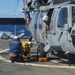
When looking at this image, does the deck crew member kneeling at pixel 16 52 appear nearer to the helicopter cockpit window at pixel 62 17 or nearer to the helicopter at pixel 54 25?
the helicopter at pixel 54 25

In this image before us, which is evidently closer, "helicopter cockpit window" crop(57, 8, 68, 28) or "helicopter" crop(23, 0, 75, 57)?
"helicopter" crop(23, 0, 75, 57)

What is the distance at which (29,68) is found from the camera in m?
13.5

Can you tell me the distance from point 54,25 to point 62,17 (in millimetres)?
747

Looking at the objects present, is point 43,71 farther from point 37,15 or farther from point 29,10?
point 29,10

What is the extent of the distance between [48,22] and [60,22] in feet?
4.83

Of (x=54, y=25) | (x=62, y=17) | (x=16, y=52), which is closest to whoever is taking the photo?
(x=62, y=17)

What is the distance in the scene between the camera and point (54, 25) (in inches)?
581

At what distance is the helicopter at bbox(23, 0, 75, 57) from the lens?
44.7ft

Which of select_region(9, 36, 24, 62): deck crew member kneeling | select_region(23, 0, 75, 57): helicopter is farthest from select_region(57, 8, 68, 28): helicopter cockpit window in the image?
select_region(9, 36, 24, 62): deck crew member kneeling

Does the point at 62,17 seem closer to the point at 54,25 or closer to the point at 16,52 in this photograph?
the point at 54,25

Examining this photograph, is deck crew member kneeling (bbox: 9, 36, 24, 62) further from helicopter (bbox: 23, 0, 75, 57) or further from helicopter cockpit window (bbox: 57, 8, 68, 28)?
helicopter cockpit window (bbox: 57, 8, 68, 28)

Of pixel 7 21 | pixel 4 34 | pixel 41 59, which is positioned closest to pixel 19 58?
pixel 41 59

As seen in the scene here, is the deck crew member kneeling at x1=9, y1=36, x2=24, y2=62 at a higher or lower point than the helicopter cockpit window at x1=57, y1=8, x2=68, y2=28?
lower

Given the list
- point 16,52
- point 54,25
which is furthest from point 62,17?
point 16,52
